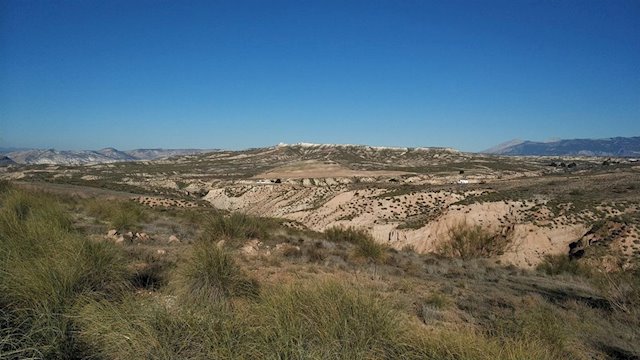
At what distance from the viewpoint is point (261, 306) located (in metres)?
5.29

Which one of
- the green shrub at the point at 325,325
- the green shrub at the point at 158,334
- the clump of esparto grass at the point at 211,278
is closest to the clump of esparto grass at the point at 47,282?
the green shrub at the point at 158,334

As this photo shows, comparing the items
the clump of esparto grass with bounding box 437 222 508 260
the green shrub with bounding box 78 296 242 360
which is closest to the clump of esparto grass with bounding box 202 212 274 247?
the green shrub with bounding box 78 296 242 360

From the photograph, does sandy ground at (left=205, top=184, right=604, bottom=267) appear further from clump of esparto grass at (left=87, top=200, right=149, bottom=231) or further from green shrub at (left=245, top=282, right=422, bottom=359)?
green shrub at (left=245, top=282, right=422, bottom=359)

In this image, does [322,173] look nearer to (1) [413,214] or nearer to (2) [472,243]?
(1) [413,214]

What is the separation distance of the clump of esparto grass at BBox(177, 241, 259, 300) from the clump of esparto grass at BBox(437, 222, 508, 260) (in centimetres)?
1791

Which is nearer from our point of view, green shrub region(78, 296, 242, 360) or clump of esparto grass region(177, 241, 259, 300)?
Answer: green shrub region(78, 296, 242, 360)

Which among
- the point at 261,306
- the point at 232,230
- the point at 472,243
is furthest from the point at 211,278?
the point at 472,243

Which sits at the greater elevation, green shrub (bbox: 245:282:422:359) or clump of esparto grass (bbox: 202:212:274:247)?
green shrub (bbox: 245:282:422:359)

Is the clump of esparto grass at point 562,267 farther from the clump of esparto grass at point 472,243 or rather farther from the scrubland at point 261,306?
the scrubland at point 261,306

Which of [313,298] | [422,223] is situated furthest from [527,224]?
[313,298]

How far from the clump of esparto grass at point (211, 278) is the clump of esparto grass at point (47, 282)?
39.8 inches

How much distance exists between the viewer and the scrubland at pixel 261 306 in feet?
13.8

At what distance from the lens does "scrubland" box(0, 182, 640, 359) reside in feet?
13.8

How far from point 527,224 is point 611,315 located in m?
19.0
